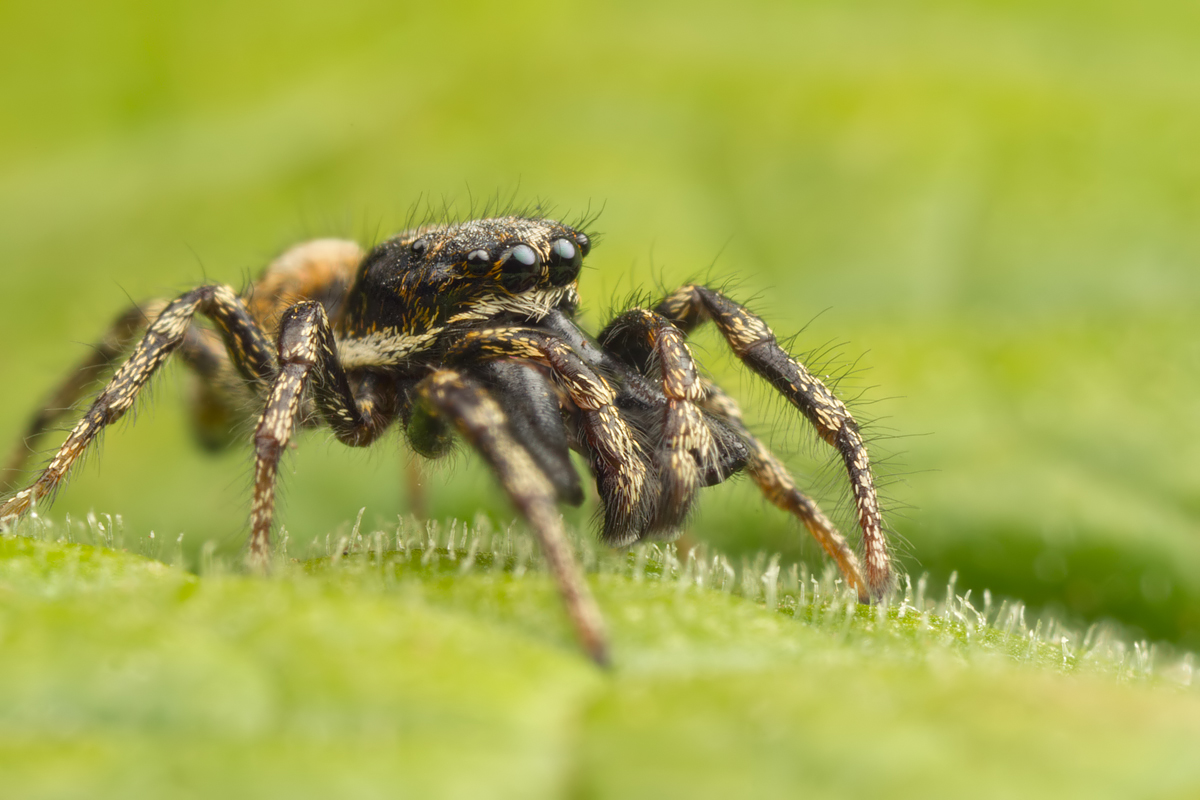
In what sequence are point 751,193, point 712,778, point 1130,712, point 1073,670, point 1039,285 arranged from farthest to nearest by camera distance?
point 751,193
point 1039,285
point 1073,670
point 1130,712
point 712,778

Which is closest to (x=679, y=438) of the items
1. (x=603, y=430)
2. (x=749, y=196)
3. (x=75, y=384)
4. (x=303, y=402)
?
(x=603, y=430)

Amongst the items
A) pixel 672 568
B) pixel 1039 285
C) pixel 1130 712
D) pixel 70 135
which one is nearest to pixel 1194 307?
pixel 1039 285

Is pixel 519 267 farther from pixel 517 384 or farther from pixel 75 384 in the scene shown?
pixel 75 384

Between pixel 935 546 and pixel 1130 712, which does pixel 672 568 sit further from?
pixel 935 546

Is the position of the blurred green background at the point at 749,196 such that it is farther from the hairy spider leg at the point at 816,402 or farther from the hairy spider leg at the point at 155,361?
the hairy spider leg at the point at 816,402

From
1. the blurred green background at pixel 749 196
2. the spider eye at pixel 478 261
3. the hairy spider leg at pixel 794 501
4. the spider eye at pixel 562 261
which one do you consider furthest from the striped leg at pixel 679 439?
the blurred green background at pixel 749 196

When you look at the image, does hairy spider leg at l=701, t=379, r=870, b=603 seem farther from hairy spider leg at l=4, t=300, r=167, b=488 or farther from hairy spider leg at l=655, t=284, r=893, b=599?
hairy spider leg at l=4, t=300, r=167, b=488
